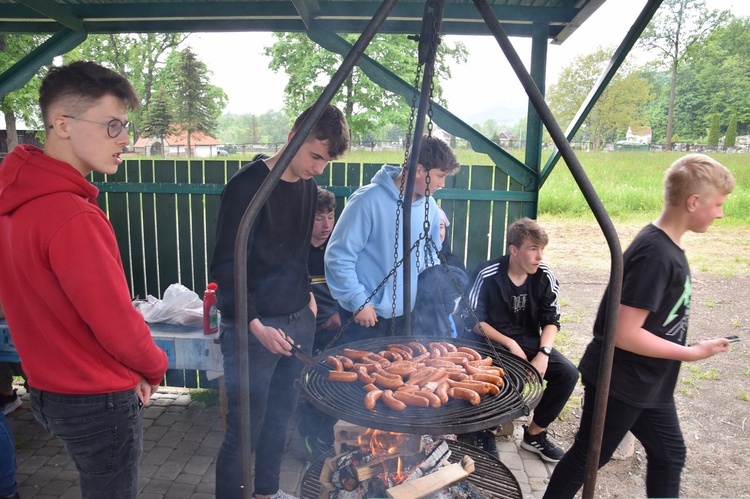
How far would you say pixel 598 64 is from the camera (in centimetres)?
2375

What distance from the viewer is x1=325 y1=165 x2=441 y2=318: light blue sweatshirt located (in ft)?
10.3

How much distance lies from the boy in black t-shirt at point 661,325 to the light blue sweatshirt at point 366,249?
4.19ft

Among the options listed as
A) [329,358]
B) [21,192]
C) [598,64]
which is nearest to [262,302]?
[329,358]

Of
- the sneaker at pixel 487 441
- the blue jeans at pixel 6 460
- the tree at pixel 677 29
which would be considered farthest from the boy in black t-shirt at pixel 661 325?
the tree at pixel 677 29

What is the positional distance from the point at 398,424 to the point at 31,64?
430 centimetres

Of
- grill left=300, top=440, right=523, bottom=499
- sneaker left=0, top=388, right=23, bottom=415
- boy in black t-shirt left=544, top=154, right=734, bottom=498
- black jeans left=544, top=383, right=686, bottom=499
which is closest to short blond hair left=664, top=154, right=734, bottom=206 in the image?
boy in black t-shirt left=544, top=154, right=734, bottom=498

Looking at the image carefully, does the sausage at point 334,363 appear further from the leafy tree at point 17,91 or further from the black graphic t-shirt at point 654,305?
the leafy tree at point 17,91

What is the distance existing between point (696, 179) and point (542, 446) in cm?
235

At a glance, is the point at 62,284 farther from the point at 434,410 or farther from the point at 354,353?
the point at 434,410

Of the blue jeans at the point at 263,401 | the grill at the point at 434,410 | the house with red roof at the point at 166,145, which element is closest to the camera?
the grill at the point at 434,410

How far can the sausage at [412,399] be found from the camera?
2021 mm

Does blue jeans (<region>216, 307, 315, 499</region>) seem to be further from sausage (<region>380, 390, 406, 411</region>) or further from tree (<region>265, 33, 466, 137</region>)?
tree (<region>265, 33, 466, 137</region>)

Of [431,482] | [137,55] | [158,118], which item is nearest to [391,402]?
[431,482]

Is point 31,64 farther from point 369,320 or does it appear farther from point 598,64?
point 598,64
